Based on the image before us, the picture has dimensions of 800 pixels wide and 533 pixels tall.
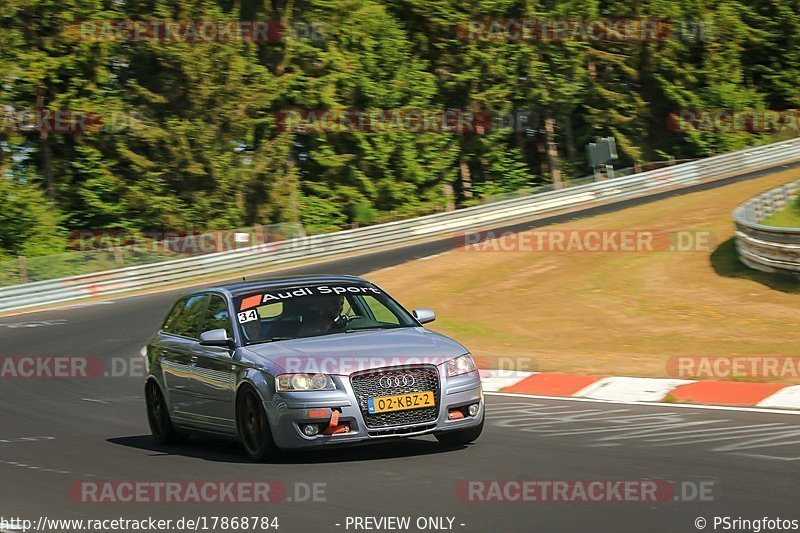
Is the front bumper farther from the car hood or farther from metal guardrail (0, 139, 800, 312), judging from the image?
metal guardrail (0, 139, 800, 312)

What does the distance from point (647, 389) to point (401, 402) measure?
15.2 feet

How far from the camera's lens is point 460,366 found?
8.87 m

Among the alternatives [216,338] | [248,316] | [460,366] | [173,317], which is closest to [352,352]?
[460,366]

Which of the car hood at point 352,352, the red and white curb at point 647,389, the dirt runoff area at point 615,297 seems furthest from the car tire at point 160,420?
the dirt runoff area at point 615,297

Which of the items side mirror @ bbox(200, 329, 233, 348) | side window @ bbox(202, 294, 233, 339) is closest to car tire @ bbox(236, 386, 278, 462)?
side mirror @ bbox(200, 329, 233, 348)

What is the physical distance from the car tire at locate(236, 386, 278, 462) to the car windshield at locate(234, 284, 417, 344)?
1.73 ft

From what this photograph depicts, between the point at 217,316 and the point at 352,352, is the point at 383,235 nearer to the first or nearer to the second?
the point at 217,316

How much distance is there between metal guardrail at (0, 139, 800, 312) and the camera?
31.2 m

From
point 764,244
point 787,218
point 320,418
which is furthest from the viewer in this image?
point 787,218

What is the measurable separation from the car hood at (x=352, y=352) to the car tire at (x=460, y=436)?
0.64 metres

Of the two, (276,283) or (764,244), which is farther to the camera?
(764,244)

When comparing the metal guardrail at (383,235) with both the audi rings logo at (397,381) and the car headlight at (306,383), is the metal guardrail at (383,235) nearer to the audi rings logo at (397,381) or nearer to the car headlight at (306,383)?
the car headlight at (306,383)

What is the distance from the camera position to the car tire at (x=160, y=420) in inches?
415

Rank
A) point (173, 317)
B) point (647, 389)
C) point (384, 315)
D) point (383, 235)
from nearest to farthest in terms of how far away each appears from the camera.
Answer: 1. point (384, 315)
2. point (173, 317)
3. point (647, 389)
4. point (383, 235)
